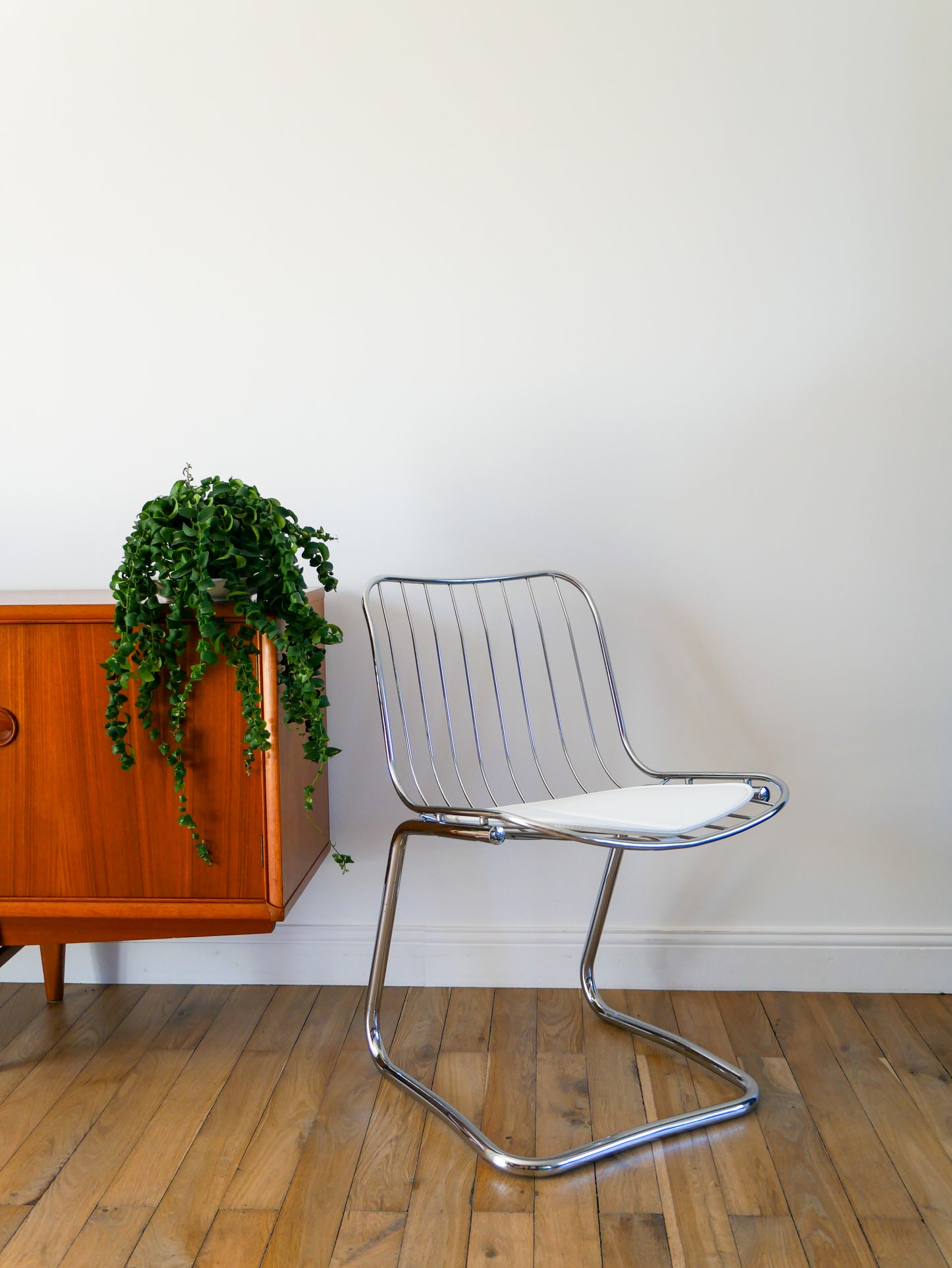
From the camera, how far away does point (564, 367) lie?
193 cm

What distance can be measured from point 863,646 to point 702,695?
1.10 feet

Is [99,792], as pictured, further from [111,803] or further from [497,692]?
Answer: [497,692]

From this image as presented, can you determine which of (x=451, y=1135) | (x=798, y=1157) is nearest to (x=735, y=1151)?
(x=798, y=1157)

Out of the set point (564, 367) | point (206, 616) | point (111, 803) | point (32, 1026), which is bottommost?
point (32, 1026)

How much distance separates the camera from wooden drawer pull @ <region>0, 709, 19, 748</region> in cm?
156

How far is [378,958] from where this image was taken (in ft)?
5.28

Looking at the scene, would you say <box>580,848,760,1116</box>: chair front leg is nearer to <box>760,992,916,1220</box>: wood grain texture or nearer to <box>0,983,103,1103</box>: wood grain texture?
<box>760,992,916,1220</box>: wood grain texture

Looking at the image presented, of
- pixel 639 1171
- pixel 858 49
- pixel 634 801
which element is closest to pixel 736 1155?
pixel 639 1171

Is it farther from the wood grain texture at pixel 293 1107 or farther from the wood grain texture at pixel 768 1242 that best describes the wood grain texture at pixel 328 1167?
the wood grain texture at pixel 768 1242

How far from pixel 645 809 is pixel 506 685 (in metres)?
0.60

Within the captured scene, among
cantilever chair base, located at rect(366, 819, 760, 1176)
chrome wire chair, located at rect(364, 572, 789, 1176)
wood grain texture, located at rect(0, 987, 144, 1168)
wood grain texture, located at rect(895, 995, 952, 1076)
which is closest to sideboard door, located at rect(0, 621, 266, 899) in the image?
cantilever chair base, located at rect(366, 819, 760, 1176)

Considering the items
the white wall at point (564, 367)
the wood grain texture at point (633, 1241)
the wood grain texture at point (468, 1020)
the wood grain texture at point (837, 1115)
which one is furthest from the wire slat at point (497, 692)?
the wood grain texture at point (633, 1241)

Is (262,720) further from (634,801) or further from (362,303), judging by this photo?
(362,303)

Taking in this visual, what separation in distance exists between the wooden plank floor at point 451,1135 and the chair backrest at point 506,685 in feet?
1.47
